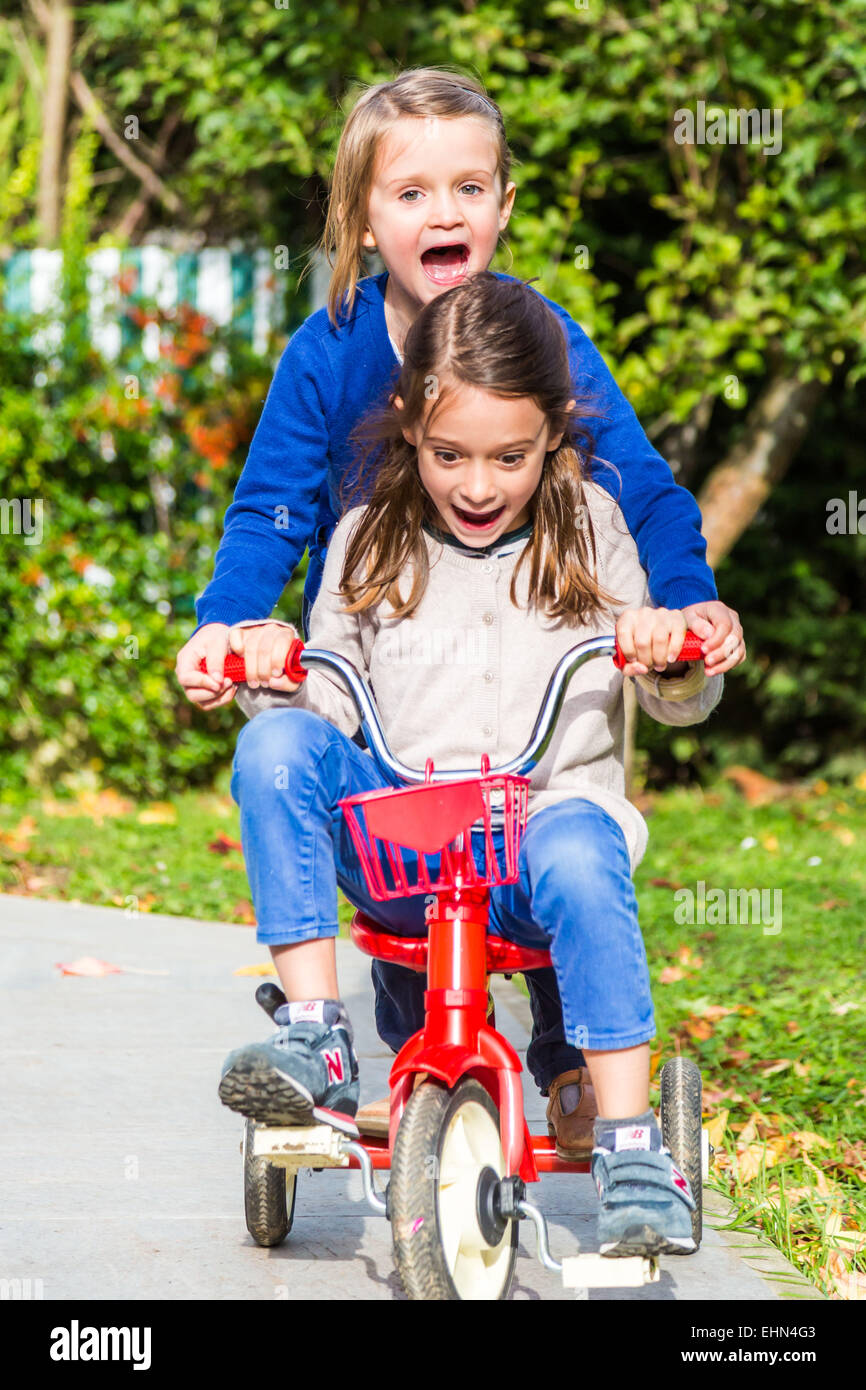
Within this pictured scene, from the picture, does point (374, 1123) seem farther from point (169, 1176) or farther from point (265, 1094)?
point (169, 1176)

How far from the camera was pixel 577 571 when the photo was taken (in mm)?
2391

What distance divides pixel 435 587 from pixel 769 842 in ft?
13.4

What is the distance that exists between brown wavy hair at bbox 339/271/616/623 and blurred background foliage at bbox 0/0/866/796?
9.35 feet

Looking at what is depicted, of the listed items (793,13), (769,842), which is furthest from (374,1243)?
(793,13)

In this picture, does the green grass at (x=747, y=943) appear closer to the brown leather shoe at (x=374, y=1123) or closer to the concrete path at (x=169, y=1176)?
Answer: the concrete path at (x=169, y=1176)

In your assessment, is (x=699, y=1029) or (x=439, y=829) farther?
(x=699, y=1029)

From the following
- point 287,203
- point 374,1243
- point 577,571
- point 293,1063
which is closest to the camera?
point 293,1063

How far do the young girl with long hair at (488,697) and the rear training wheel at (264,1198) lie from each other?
320 mm

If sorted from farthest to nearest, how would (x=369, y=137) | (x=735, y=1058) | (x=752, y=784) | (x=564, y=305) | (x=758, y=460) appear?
(x=752, y=784) → (x=758, y=460) → (x=564, y=305) → (x=735, y=1058) → (x=369, y=137)

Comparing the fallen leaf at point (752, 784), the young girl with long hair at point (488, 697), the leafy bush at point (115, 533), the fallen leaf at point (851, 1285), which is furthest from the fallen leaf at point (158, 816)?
the fallen leaf at point (851, 1285)

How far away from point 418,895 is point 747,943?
266 centimetres

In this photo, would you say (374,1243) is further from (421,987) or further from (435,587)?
(435,587)

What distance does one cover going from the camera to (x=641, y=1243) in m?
2.00

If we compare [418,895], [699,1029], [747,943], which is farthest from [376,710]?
[747,943]
